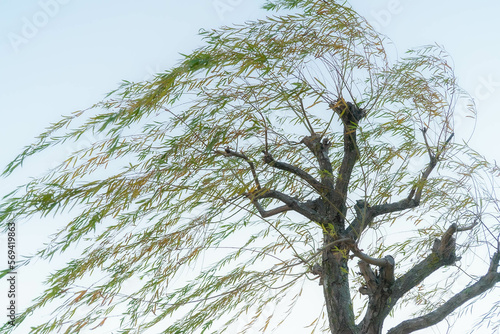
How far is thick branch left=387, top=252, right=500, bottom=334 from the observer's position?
89.3 inches

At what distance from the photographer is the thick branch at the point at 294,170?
2.19 metres

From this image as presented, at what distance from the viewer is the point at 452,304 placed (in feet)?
7.55

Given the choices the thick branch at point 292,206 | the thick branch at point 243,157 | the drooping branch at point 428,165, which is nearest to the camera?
the thick branch at point 243,157

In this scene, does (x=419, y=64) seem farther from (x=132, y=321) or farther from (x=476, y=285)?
(x=132, y=321)

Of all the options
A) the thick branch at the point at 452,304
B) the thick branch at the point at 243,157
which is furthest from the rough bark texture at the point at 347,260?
the thick branch at the point at 243,157

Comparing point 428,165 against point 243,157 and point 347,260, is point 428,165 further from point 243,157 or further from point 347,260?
point 243,157

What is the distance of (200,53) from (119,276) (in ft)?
2.47

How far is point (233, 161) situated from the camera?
2.19m

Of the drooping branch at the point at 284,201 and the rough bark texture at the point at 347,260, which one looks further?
the rough bark texture at the point at 347,260

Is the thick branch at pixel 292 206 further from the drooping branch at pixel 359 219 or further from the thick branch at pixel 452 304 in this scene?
the thick branch at pixel 452 304

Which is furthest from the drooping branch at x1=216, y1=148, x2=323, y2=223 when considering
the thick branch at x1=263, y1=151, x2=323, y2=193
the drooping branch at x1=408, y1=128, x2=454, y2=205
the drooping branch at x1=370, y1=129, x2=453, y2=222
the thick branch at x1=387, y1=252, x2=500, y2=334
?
the thick branch at x1=387, y1=252, x2=500, y2=334

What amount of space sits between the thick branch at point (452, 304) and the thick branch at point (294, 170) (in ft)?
1.88

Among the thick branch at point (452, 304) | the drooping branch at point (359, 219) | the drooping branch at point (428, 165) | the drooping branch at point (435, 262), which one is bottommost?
the thick branch at point (452, 304)

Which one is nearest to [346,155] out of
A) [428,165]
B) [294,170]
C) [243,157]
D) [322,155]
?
[322,155]
